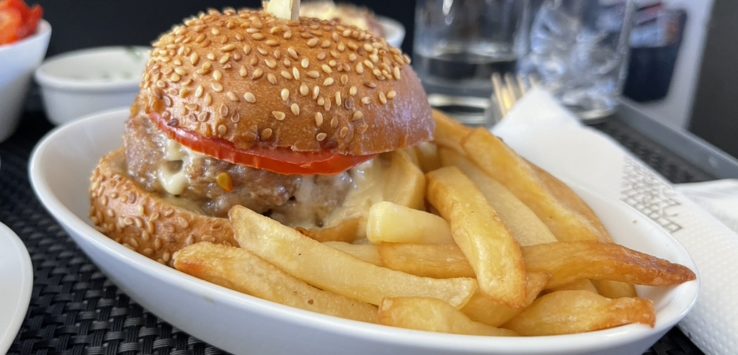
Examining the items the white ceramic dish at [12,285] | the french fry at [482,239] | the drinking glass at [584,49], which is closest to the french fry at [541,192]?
the french fry at [482,239]

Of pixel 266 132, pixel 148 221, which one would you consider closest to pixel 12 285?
pixel 148 221

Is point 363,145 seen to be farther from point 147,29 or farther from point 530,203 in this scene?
point 147,29

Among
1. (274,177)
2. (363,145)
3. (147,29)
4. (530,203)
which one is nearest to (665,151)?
(530,203)

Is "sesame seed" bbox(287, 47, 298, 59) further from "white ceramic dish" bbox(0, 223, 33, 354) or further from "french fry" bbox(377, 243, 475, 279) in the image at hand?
"white ceramic dish" bbox(0, 223, 33, 354)

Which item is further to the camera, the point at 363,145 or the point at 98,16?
the point at 98,16

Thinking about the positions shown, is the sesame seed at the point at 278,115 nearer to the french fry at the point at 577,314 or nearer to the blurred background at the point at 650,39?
the french fry at the point at 577,314

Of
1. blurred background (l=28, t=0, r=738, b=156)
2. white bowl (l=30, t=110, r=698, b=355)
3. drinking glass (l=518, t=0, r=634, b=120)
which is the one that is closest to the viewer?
white bowl (l=30, t=110, r=698, b=355)

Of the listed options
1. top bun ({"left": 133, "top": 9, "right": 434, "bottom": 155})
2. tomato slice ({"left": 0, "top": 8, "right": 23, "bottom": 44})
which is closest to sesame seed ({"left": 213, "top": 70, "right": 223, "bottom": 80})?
top bun ({"left": 133, "top": 9, "right": 434, "bottom": 155})
